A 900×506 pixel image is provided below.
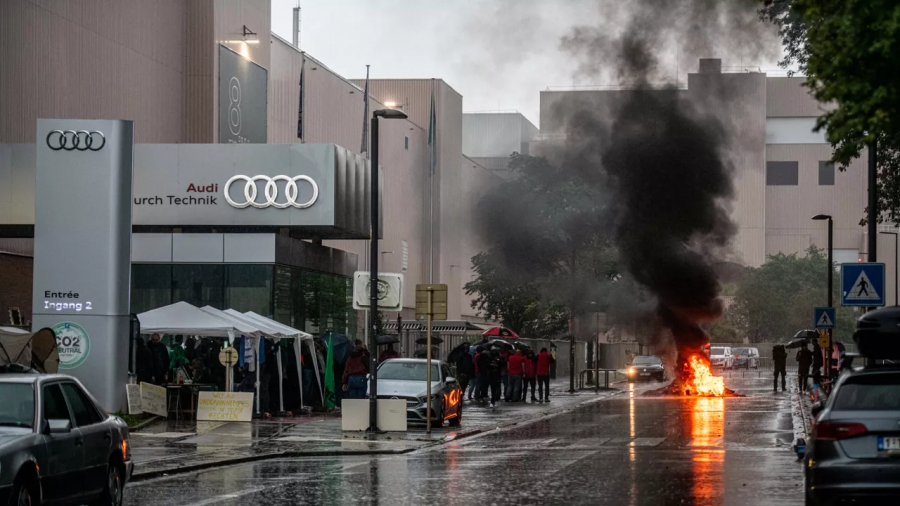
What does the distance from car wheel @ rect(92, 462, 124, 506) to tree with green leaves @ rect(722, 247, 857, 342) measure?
91.6 m

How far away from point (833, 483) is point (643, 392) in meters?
39.5

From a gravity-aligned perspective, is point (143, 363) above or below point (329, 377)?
above

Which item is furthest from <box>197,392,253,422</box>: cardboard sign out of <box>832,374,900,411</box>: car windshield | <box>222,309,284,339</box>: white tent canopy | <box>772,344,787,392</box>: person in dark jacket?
<box>772,344,787,392</box>: person in dark jacket

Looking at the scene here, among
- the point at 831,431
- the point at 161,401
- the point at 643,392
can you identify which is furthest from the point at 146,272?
the point at 831,431

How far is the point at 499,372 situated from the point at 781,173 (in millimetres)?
68385

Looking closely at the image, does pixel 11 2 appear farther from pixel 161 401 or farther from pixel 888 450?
pixel 888 450

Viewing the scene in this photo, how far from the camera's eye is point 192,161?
36.2m

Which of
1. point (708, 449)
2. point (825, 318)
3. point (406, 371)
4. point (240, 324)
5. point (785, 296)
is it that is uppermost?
point (785, 296)

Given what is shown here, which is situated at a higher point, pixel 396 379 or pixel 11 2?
pixel 11 2

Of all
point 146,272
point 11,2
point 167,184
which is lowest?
point 146,272

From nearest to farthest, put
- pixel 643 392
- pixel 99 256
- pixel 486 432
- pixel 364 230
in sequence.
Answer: pixel 99 256, pixel 486 432, pixel 364 230, pixel 643 392

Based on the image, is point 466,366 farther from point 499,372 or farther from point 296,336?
point 296,336

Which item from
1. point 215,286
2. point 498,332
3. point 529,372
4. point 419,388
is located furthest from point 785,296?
point 419,388

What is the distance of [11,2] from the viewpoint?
35.4 meters
